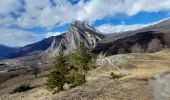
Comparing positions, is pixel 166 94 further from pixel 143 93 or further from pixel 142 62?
pixel 142 62

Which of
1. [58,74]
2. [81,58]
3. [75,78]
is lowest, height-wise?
[75,78]

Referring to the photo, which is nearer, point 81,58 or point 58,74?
point 58,74

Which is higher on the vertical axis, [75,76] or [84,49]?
[84,49]

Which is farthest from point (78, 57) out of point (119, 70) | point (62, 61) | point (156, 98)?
point (156, 98)

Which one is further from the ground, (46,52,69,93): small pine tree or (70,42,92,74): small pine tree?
(70,42,92,74): small pine tree

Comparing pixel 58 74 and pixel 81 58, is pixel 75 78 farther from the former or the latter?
pixel 81 58

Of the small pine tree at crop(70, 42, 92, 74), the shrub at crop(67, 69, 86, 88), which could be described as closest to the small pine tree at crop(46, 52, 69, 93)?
the shrub at crop(67, 69, 86, 88)

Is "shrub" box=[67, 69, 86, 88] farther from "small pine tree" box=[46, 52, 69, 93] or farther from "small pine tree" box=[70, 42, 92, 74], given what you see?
"small pine tree" box=[70, 42, 92, 74]

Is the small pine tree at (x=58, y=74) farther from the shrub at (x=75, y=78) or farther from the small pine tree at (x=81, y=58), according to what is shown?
the small pine tree at (x=81, y=58)

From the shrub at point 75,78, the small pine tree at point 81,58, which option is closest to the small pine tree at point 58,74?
the shrub at point 75,78

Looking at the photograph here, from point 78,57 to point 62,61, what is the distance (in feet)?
36.1

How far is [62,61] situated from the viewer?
263ft

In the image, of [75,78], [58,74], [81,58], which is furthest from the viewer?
[81,58]

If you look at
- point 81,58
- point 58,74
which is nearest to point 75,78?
point 58,74
